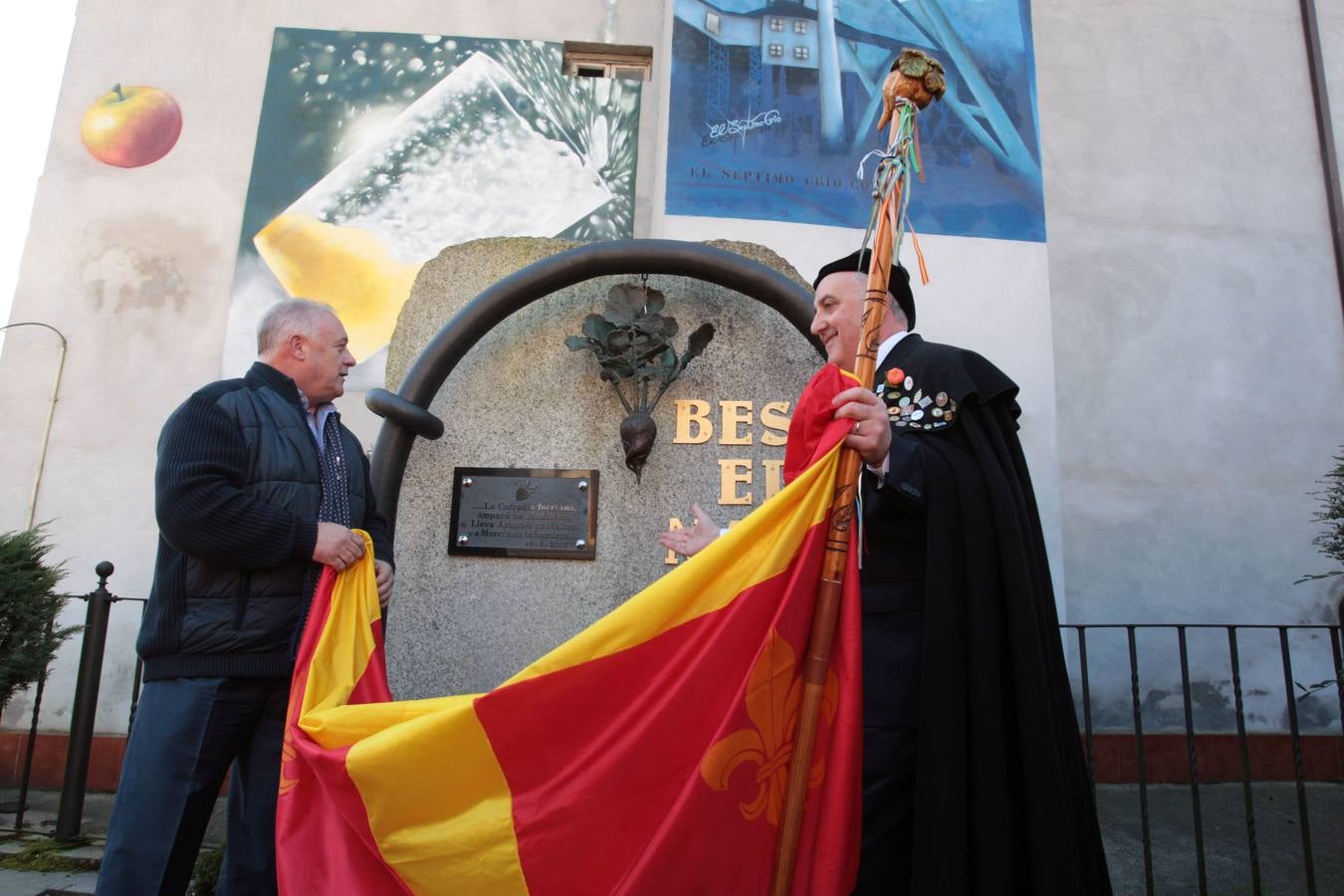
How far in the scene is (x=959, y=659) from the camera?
5.98ft

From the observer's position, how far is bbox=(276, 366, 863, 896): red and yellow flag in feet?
5.76

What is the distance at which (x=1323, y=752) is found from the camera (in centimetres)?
702

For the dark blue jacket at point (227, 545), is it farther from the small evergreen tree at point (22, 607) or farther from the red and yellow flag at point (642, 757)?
the small evergreen tree at point (22, 607)

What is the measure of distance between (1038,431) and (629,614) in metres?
6.60

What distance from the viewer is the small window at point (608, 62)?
8.57 metres

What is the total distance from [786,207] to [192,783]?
22.4ft

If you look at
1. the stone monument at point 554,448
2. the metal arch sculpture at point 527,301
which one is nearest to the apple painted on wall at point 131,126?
the stone monument at point 554,448

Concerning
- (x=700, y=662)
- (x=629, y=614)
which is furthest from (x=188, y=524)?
(x=700, y=662)

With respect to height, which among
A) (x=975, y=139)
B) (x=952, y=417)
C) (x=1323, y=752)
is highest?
(x=975, y=139)

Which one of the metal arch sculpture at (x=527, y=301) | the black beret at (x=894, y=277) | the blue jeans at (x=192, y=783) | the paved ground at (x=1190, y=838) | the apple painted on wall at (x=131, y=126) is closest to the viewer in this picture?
the blue jeans at (x=192, y=783)

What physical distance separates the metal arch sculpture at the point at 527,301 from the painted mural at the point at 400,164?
469cm

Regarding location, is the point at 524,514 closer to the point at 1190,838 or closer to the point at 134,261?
the point at 1190,838

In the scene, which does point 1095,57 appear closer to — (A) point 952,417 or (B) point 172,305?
(A) point 952,417
